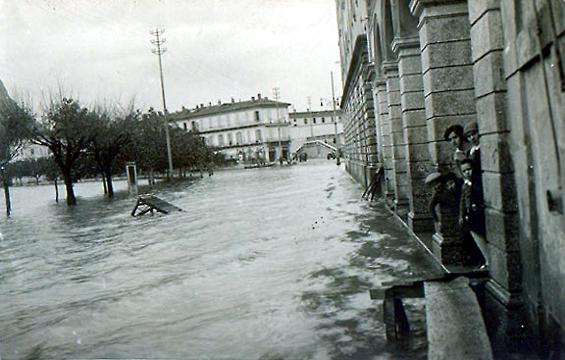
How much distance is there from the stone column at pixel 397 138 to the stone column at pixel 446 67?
12.8 ft

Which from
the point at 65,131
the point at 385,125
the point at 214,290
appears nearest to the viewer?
the point at 214,290

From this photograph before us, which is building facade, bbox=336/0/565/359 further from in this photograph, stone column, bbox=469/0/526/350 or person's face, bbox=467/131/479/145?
person's face, bbox=467/131/479/145

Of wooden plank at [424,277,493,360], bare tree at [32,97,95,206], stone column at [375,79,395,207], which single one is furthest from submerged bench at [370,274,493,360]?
bare tree at [32,97,95,206]

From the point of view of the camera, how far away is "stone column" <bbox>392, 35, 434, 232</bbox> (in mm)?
8578

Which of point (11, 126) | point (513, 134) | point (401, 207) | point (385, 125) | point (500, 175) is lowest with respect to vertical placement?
point (401, 207)

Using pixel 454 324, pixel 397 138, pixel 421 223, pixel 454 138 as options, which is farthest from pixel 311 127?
pixel 454 324

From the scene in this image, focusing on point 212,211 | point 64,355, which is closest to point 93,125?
point 212,211

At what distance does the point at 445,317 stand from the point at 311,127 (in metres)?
89.0

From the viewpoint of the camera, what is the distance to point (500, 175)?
178 inches

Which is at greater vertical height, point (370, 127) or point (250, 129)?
point (250, 129)

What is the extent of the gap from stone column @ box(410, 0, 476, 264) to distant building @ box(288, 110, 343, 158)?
82.3 metres

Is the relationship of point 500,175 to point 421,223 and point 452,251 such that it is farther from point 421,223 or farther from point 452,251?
point 421,223

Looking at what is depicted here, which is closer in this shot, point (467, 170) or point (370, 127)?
point (467, 170)

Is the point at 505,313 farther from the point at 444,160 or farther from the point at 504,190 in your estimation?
the point at 444,160
